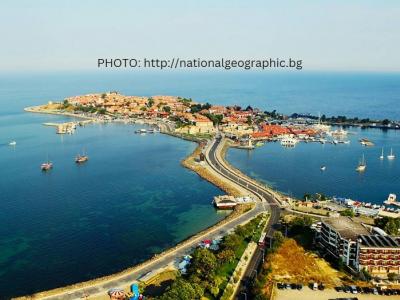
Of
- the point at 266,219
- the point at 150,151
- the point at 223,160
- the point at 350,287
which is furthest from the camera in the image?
the point at 150,151

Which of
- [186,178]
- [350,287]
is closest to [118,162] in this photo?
[186,178]

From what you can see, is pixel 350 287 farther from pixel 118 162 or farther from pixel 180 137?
pixel 180 137

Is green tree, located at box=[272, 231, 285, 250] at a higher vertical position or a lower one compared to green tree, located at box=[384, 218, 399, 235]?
lower

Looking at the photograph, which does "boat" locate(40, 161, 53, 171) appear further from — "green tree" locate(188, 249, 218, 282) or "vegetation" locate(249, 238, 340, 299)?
"vegetation" locate(249, 238, 340, 299)

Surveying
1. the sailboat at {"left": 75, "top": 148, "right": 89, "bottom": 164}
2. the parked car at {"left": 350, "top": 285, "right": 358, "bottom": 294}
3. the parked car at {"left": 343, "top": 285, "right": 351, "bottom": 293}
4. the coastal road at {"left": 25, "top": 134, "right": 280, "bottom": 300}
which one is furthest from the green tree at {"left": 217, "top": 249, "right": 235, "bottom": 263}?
the sailboat at {"left": 75, "top": 148, "right": 89, "bottom": 164}

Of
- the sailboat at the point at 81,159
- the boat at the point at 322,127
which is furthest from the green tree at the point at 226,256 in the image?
the boat at the point at 322,127

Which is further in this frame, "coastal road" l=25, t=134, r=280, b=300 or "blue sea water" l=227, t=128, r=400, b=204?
"blue sea water" l=227, t=128, r=400, b=204

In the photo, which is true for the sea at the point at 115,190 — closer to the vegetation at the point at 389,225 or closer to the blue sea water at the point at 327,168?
the blue sea water at the point at 327,168
